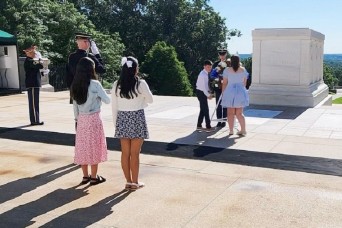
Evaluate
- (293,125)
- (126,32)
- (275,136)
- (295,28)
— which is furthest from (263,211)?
(126,32)

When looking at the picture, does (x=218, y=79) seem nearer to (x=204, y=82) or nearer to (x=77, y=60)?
(x=204, y=82)

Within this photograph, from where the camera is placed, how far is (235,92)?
837cm

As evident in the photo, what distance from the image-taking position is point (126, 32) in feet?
157

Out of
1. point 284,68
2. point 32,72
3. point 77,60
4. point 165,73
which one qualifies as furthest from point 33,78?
point 165,73

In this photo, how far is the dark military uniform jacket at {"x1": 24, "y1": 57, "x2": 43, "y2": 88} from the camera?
9.34 metres

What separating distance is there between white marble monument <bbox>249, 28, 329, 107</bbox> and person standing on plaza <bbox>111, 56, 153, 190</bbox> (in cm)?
864

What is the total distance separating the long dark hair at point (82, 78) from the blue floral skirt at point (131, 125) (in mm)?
565

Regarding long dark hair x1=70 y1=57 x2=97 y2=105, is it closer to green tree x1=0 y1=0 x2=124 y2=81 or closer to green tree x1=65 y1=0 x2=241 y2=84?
green tree x1=0 y1=0 x2=124 y2=81

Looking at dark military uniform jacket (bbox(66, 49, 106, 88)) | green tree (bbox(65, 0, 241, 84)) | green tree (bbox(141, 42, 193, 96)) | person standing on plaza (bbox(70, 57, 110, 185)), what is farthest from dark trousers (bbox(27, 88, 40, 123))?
green tree (bbox(65, 0, 241, 84))

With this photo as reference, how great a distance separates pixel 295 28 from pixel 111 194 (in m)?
9.57

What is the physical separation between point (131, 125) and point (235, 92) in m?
3.61

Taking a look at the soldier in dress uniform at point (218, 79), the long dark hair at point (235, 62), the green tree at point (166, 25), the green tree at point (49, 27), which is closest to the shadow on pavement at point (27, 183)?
the long dark hair at point (235, 62)

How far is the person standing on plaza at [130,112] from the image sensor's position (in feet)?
16.9

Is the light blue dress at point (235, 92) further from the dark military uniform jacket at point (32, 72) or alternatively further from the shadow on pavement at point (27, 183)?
the dark military uniform jacket at point (32, 72)
